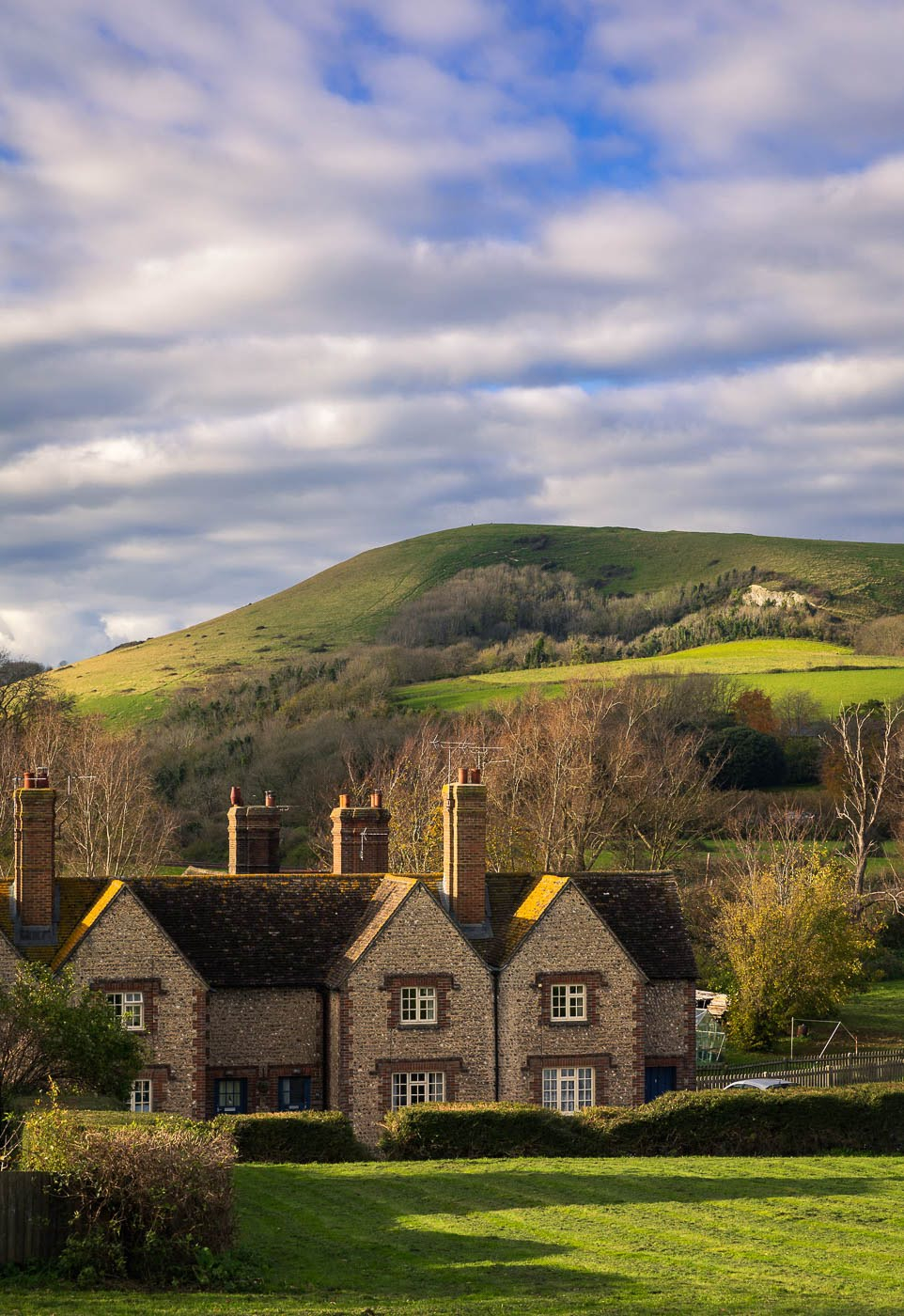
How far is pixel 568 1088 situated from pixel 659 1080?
349 cm

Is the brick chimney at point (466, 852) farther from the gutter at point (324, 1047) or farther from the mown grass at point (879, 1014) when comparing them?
the mown grass at point (879, 1014)

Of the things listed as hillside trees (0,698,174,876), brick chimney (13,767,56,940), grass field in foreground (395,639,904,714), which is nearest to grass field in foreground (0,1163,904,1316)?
brick chimney (13,767,56,940)

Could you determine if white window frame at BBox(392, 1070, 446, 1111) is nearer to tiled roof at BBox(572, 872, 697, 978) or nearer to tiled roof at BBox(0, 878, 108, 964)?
tiled roof at BBox(572, 872, 697, 978)

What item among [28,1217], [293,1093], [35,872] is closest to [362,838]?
[293,1093]

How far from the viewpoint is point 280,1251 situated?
23766 mm

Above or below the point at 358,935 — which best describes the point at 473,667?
above

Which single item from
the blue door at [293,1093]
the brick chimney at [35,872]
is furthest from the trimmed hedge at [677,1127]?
the brick chimney at [35,872]

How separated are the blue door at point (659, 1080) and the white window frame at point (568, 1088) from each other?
2.37 meters

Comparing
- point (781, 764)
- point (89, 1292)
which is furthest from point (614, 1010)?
point (781, 764)

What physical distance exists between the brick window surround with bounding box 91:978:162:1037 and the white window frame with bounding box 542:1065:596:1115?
11505 mm

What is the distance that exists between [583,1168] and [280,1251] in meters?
9.83

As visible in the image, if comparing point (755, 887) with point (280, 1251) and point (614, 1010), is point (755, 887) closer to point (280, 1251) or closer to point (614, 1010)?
point (614, 1010)

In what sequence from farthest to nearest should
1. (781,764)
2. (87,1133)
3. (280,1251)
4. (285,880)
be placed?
1. (781,764)
2. (285,880)
3. (280,1251)
4. (87,1133)

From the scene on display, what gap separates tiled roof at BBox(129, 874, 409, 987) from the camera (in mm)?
43781
